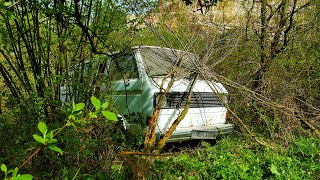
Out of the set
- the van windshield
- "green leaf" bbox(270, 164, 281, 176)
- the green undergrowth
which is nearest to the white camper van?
the van windshield

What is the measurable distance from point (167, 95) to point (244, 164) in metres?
1.73

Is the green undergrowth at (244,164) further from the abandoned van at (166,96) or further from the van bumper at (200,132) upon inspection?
the abandoned van at (166,96)

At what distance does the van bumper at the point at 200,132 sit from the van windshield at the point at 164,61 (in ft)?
3.30

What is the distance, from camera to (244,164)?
15.6 feet

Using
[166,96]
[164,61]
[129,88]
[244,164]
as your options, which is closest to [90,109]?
[166,96]

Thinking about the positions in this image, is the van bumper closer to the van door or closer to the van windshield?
the van door

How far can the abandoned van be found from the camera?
5.59 m

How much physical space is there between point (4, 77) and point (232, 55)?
17.8 feet

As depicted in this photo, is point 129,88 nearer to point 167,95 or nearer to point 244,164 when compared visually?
point 167,95

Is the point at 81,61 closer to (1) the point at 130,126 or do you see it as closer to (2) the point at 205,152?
(1) the point at 130,126

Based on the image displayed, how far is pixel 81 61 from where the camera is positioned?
456cm

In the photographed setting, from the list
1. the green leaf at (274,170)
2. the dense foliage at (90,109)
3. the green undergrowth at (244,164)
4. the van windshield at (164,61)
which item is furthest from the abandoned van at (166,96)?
the green leaf at (274,170)

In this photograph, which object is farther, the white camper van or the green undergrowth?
the white camper van

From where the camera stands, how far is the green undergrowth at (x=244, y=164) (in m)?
4.33
